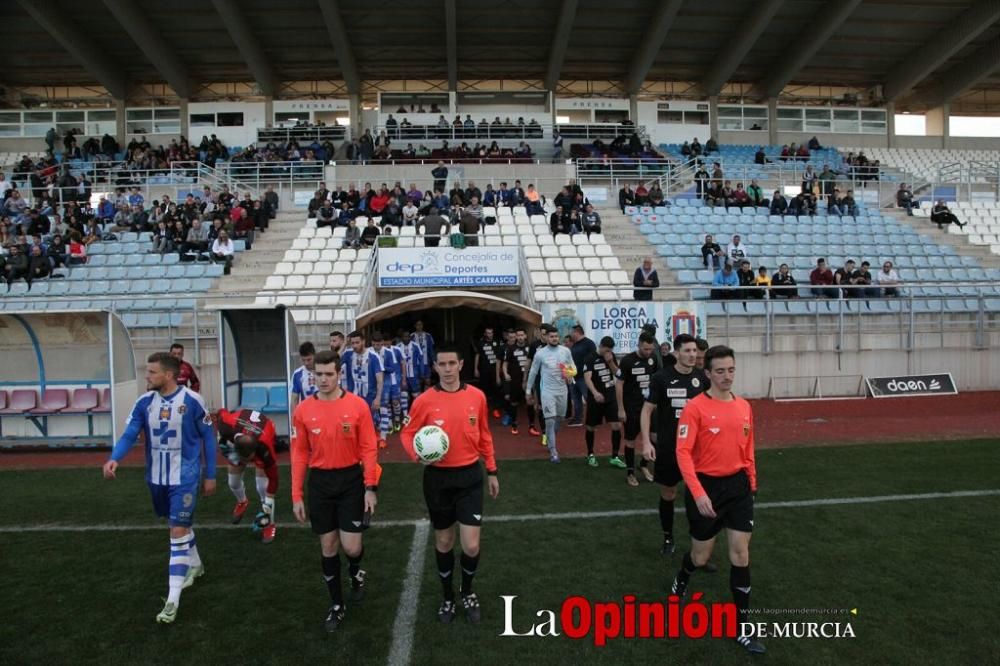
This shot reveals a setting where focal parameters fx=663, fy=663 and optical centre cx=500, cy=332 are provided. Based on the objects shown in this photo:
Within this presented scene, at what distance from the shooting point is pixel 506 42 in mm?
31078

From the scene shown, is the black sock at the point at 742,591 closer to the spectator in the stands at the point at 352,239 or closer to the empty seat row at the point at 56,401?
the empty seat row at the point at 56,401

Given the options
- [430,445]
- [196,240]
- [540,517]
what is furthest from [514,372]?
[196,240]

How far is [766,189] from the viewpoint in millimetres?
25406

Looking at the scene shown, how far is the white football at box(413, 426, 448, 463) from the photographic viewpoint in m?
4.31

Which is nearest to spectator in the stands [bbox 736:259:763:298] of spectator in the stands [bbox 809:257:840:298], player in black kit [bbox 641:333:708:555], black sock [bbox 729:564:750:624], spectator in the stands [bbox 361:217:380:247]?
spectator in the stands [bbox 809:257:840:298]

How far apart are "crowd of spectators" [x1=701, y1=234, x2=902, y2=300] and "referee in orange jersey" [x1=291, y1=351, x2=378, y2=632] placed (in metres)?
11.0

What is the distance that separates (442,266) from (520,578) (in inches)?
423

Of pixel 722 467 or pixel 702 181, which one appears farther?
pixel 702 181

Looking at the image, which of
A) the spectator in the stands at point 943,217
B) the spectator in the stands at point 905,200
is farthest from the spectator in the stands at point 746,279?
the spectator in the stands at point 905,200

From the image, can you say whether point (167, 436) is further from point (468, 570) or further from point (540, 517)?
point (540, 517)

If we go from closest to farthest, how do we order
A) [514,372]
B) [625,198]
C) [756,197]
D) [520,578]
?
1. [520,578]
2. [514,372]
3. [625,198]
4. [756,197]

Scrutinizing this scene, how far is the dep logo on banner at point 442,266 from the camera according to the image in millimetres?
15367

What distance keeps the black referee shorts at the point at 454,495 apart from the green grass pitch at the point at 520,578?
74 centimetres

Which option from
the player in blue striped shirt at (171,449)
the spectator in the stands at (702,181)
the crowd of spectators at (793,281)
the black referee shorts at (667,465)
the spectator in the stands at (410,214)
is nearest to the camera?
the player in blue striped shirt at (171,449)
